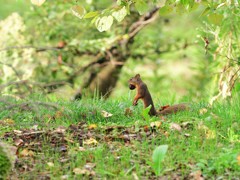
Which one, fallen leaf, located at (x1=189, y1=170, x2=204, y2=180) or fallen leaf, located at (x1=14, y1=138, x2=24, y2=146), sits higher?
fallen leaf, located at (x1=14, y1=138, x2=24, y2=146)

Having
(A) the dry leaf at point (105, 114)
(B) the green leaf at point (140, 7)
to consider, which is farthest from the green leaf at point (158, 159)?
(A) the dry leaf at point (105, 114)

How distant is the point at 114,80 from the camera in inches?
455

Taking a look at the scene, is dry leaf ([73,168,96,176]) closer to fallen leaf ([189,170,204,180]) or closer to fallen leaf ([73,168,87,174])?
fallen leaf ([73,168,87,174])

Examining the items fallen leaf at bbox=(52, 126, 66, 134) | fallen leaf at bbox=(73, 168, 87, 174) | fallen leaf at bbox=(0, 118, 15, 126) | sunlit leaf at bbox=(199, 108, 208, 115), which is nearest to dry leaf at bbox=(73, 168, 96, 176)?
fallen leaf at bbox=(73, 168, 87, 174)

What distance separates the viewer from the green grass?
464cm

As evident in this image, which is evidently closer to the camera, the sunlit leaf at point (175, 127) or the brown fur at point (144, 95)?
the sunlit leaf at point (175, 127)

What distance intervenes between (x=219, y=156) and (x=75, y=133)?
136cm

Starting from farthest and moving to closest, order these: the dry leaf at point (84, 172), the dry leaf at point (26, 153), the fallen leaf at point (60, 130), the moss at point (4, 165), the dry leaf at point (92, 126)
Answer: the dry leaf at point (92, 126) < the fallen leaf at point (60, 130) < the dry leaf at point (26, 153) < the dry leaf at point (84, 172) < the moss at point (4, 165)

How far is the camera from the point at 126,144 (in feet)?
17.1

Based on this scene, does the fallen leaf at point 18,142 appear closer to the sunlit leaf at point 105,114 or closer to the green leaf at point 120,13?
the sunlit leaf at point 105,114

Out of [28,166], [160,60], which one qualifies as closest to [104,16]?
[28,166]

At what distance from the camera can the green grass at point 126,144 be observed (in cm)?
464

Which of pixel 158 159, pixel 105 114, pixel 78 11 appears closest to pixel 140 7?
pixel 78 11

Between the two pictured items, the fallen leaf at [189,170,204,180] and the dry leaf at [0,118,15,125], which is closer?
the fallen leaf at [189,170,204,180]
